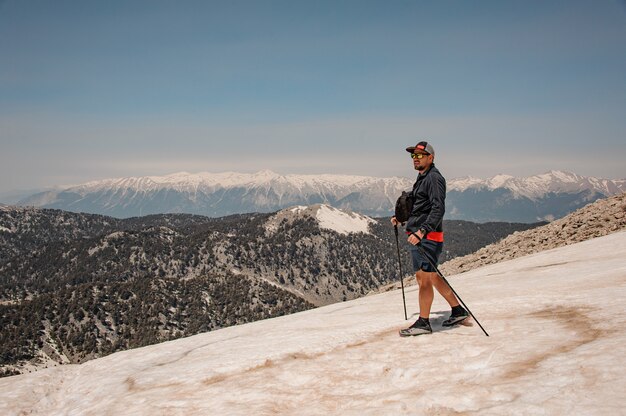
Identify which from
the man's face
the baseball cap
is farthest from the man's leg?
the baseball cap

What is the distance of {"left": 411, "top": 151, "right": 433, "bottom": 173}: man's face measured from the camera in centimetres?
958

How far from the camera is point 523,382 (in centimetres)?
591

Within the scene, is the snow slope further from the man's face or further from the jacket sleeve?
the man's face

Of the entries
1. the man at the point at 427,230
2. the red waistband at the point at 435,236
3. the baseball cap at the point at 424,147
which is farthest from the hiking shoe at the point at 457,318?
the baseball cap at the point at 424,147

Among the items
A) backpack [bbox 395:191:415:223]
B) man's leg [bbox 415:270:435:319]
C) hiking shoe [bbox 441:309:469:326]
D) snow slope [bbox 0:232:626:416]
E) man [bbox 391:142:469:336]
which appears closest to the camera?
A: snow slope [bbox 0:232:626:416]

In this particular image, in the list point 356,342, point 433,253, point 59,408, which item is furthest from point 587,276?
point 59,408

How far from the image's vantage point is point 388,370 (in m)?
7.39

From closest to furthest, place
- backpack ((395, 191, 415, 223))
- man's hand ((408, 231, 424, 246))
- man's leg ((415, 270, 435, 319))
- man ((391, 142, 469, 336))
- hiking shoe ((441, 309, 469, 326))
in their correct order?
man's hand ((408, 231, 424, 246)) → man ((391, 142, 469, 336)) → man's leg ((415, 270, 435, 319)) → hiking shoe ((441, 309, 469, 326)) → backpack ((395, 191, 415, 223))

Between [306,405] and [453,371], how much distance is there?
102 inches

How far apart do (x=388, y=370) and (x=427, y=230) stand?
3297 millimetres

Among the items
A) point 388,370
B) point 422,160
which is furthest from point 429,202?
point 388,370

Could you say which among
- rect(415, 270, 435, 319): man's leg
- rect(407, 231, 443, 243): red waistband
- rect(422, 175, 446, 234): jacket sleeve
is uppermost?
rect(422, 175, 446, 234): jacket sleeve

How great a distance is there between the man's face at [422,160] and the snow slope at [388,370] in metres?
3.91

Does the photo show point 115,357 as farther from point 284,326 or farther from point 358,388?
point 358,388
